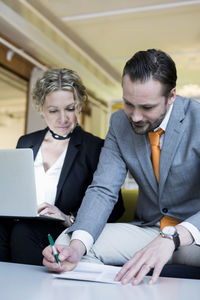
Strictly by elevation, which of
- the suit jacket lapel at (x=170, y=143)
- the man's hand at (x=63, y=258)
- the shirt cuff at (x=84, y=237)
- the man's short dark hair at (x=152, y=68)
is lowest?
the man's hand at (x=63, y=258)

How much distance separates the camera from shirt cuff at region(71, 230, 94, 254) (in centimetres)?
131

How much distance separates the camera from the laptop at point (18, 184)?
153cm

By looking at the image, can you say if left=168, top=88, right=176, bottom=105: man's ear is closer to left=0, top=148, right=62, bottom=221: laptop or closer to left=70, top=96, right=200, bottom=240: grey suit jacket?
left=70, top=96, right=200, bottom=240: grey suit jacket

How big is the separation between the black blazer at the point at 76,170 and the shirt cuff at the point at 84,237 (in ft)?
1.93

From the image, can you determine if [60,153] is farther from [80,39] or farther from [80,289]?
[80,39]

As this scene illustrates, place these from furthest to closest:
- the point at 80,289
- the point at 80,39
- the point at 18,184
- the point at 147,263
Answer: the point at 80,39 < the point at 18,184 < the point at 147,263 < the point at 80,289

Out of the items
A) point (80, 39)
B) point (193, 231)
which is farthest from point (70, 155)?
point (80, 39)

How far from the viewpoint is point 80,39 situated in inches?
244

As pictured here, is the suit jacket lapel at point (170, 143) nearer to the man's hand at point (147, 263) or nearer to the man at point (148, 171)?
the man at point (148, 171)

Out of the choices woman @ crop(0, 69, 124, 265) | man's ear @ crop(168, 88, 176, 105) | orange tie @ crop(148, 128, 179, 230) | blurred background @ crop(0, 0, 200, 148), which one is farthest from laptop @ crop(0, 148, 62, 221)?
blurred background @ crop(0, 0, 200, 148)

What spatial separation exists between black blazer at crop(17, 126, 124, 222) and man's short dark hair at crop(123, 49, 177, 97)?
0.71 metres

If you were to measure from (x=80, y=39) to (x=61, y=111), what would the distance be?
4.39 m

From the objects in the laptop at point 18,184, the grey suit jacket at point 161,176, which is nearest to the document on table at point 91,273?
the grey suit jacket at point 161,176

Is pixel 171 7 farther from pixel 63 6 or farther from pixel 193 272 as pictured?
pixel 193 272
